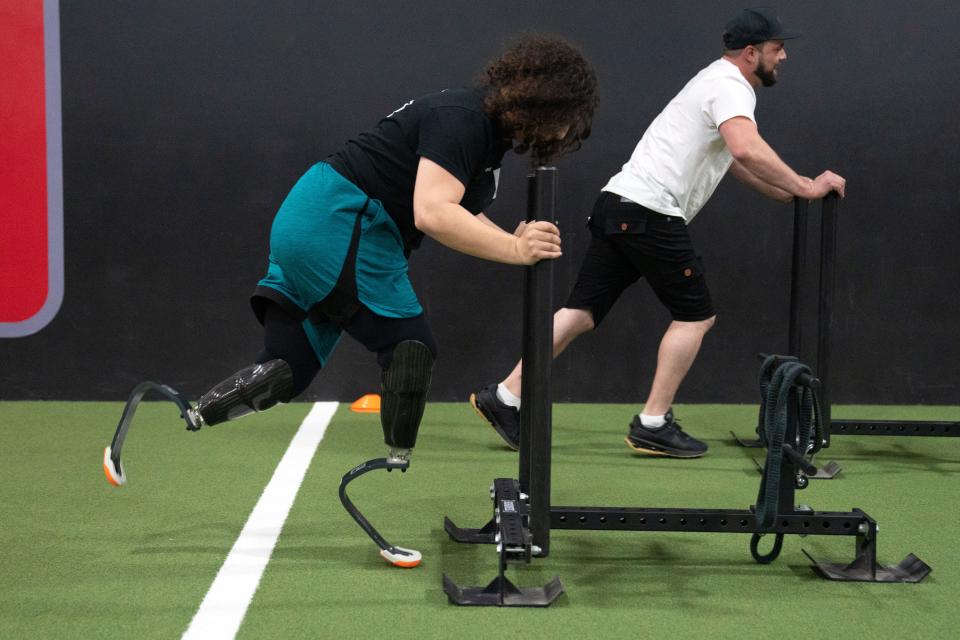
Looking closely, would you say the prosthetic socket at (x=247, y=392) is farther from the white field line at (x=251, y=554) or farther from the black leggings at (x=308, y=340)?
the white field line at (x=251, y=554)

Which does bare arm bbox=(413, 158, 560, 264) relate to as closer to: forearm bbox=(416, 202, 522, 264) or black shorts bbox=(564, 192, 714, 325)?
forearm bbox=(416, 202, 522, 264)

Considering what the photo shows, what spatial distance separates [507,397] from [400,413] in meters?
1.48

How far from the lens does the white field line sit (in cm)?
238

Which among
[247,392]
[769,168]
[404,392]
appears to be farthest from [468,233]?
[769,168]

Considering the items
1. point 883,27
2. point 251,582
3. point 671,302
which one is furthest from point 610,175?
point 251,582

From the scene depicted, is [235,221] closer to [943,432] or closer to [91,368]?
[91,368]

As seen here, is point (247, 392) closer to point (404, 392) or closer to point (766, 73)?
point (404, 392)

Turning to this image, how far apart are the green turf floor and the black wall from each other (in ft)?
1.95

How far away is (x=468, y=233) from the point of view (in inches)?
98.2

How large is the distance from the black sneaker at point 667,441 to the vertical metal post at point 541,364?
1.63 m

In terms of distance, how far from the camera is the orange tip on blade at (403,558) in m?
2.80

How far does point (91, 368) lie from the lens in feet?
16.9

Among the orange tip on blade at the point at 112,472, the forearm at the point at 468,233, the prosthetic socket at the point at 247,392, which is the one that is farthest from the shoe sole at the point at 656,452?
the orange tip on blade at the point at 112,472

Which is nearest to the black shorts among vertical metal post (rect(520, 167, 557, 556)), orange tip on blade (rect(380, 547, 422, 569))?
vertical metal post (rect(520, 167, 557, 556))
